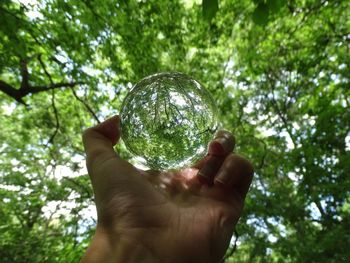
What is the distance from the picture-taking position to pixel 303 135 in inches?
340

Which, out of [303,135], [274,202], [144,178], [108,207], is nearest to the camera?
[108,207]

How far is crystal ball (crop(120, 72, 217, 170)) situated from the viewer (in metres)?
1.85

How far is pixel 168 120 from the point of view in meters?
1.84

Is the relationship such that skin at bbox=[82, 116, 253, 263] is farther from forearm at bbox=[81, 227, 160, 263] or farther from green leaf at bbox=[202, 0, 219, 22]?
green leaf at bbox=[202, 0, 219, 22]

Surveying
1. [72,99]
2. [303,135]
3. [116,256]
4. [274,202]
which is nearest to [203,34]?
[303,135]

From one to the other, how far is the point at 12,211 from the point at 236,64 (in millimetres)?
8015

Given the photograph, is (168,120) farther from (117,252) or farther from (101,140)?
(117,252)

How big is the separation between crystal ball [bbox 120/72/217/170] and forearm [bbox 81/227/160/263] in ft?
1.53

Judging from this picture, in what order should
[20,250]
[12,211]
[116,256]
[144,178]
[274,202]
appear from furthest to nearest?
[274,202] → [12,211] → [20,250] → [144,178] → [116,256]

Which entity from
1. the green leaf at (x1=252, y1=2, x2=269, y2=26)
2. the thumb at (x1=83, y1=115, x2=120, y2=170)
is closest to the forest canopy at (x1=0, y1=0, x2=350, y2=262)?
the green leaf at (x1=252, y1=2, x2=269, y2=26)

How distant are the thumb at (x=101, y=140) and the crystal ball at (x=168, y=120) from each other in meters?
0.26

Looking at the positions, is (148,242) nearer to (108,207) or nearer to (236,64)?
(108,207)

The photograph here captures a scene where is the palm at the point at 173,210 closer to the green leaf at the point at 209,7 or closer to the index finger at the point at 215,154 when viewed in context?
the index finger at the point at 215,154

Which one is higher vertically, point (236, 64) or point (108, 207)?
point (236, 64)
